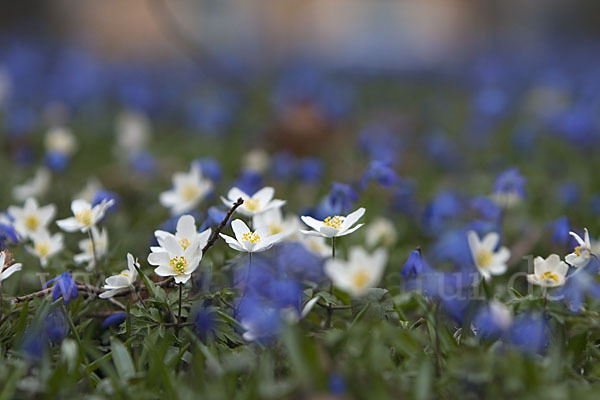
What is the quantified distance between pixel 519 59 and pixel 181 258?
6825 mm

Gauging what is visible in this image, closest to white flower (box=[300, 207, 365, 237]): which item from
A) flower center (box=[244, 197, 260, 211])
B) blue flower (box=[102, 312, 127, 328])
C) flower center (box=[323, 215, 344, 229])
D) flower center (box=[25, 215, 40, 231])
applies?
flower center (box=[323, 215, 344, 229])

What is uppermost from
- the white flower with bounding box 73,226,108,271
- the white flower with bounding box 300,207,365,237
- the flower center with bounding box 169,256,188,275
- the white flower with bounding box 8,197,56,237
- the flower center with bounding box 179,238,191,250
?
the white flower with bounding box 300,207,365,237

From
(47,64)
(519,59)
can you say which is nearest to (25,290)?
(47,64)

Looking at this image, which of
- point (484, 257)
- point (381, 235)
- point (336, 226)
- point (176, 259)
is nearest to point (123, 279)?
point (176, 259)

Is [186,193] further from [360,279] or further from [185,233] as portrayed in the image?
[360,279]

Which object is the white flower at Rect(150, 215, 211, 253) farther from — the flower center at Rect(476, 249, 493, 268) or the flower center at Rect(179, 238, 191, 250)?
the flower center at Rect(476, 249, 493, 268)

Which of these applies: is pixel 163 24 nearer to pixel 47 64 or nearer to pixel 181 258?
pixel 47 64

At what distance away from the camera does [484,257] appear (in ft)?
5.49

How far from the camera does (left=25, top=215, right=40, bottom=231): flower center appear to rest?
189 centimetres

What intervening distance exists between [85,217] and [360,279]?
2.68 ft

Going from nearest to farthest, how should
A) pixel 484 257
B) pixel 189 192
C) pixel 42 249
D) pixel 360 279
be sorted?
pixel 360 279 < pixel 484 257 < pixel 42 249 < pixel 189 192

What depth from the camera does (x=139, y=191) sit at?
117 inches

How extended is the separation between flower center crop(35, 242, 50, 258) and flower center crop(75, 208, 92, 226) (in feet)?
0.56

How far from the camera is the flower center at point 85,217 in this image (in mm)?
1693
